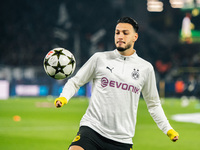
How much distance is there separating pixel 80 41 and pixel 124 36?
40661mm

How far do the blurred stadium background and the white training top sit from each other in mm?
26949

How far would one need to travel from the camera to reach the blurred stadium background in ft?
109

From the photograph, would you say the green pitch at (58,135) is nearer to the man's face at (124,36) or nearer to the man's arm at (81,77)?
the man's arm at (81,77)

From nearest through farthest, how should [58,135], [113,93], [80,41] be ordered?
[113,93], [58,135], [80,41]

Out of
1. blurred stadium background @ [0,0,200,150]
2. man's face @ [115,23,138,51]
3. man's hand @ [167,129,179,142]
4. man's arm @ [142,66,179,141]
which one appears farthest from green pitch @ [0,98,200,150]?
blurred stadium background @ [0,0,200,150]

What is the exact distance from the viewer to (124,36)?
4.89 metres

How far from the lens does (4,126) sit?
14.3m

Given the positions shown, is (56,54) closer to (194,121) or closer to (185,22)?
(194,121)

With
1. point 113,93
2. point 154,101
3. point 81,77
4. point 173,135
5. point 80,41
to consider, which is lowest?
point 80,41

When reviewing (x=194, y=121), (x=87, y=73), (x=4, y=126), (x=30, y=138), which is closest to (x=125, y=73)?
(x=87, y=73)

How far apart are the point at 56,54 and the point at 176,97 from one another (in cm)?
3330

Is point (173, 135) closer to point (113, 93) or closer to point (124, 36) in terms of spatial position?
point (113, 93)

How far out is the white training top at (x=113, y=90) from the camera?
479 centimetres

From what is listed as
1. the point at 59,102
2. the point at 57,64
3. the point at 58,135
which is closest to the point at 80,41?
the point at 58,135
